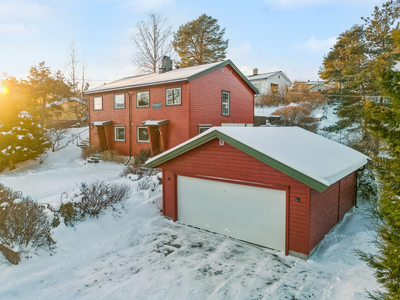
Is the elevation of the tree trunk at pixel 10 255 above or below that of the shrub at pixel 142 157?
below

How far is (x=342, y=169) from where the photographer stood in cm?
768

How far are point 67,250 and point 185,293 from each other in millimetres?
3558

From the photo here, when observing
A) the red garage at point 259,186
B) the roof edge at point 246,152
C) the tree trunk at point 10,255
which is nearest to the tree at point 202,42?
the red garage at point 259,186

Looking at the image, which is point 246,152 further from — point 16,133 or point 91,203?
point 16,133

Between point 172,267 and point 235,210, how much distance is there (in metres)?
2.49

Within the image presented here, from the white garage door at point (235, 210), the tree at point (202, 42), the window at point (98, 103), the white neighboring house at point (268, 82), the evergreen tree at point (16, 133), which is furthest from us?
the white neighboring house at point (268, 82)

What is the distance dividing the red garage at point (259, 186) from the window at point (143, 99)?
11.2 meters

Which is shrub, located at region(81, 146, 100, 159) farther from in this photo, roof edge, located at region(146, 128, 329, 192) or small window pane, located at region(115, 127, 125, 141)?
roof edge, located at region(146, 128, 329, 192)

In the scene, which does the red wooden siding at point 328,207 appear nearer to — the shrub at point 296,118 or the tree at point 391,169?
the tree at point 391,169

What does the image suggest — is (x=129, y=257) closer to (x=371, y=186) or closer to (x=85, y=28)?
(x=371, y=186)

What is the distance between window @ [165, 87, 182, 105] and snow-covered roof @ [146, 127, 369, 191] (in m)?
8.82

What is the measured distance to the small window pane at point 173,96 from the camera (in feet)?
57.3

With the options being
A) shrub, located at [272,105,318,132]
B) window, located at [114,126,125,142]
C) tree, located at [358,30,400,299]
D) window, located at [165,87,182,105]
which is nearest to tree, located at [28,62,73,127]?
window, located at [114,126,125,142]

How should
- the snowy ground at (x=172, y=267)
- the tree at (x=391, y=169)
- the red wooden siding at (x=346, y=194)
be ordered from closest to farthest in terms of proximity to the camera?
the tree at (x=391, y=169) → the snowy ground at (x=172, y=267) → the red wooden siding at (x=346, y=194)
